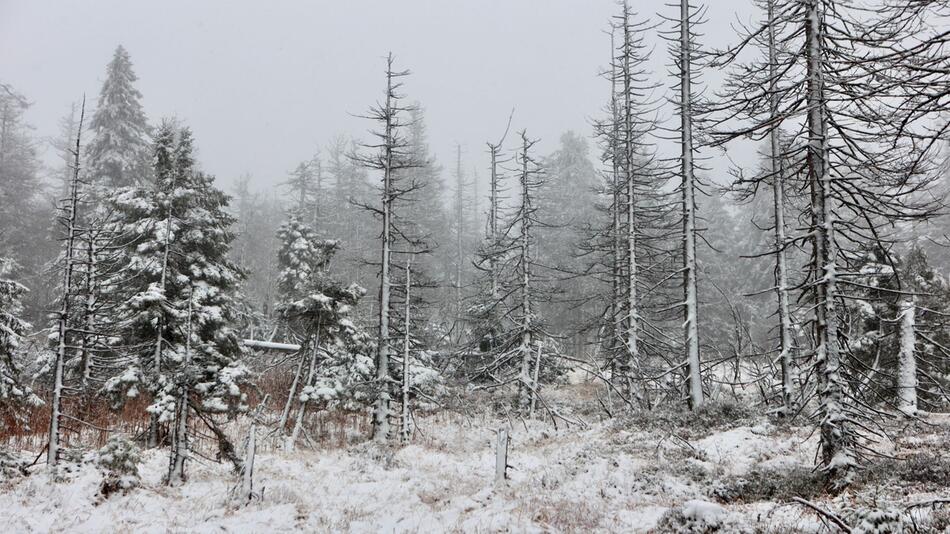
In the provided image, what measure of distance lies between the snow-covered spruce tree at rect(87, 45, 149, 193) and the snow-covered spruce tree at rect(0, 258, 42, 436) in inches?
602

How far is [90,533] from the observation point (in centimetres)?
805

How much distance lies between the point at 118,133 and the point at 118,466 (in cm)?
2429

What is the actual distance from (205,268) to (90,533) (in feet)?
29.6

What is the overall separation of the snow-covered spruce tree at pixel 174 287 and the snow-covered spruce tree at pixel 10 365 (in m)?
1.94

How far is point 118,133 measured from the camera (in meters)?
27.3

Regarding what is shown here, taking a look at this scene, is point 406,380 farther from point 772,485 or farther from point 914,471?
point 914,471

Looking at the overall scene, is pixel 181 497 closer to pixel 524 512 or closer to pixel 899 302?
pixel 524 512

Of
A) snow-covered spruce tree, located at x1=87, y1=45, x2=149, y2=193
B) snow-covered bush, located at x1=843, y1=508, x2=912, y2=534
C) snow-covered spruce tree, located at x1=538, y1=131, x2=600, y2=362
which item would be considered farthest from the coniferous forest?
snow-covered spruce tree, located at x1=538, y1=131, x2=600, y2=362

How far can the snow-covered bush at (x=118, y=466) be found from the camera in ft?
31.2

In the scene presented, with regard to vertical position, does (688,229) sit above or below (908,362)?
above

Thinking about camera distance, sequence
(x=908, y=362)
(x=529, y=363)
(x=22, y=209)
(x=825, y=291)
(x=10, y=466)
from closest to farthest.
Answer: (x=825, y=291) → (x=10, y=466) → (x=908, y=362) → (x=529, y=363) → (x=22, y=209)

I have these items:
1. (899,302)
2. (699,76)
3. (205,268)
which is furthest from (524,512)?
(699,76)

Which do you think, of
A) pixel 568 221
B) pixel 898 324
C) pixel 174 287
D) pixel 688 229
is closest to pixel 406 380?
pixel 174 287

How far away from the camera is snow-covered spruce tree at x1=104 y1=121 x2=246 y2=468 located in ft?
46.0
